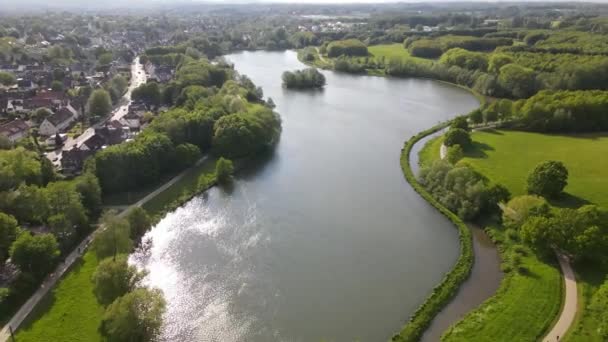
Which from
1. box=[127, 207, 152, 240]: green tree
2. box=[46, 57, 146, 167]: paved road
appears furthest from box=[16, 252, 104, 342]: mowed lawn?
box=[46, 57, 146, 167]: paved road

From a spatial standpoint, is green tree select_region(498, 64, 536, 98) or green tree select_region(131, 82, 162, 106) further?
green tree select_region(498, 64, 536, 98)

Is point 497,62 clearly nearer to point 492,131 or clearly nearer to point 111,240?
point 492,131

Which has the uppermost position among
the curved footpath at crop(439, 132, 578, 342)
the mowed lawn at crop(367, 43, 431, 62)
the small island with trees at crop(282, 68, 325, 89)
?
the curved footpath at crop(439, 132, 578, 342)

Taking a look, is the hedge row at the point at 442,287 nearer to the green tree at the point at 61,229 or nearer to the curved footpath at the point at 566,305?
the curved footpath at the point at 566,305

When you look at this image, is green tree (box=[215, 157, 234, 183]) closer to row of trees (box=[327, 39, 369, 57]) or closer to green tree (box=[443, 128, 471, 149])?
green tree (box=[443, 128, 471, 149])

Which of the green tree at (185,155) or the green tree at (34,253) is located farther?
the green tree at (185,155)

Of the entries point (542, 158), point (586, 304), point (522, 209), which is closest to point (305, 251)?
point (522, 209)

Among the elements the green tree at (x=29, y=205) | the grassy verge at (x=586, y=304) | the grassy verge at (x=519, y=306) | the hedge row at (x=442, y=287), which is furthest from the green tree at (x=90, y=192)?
the grassy verge at (x=586, y=304)
